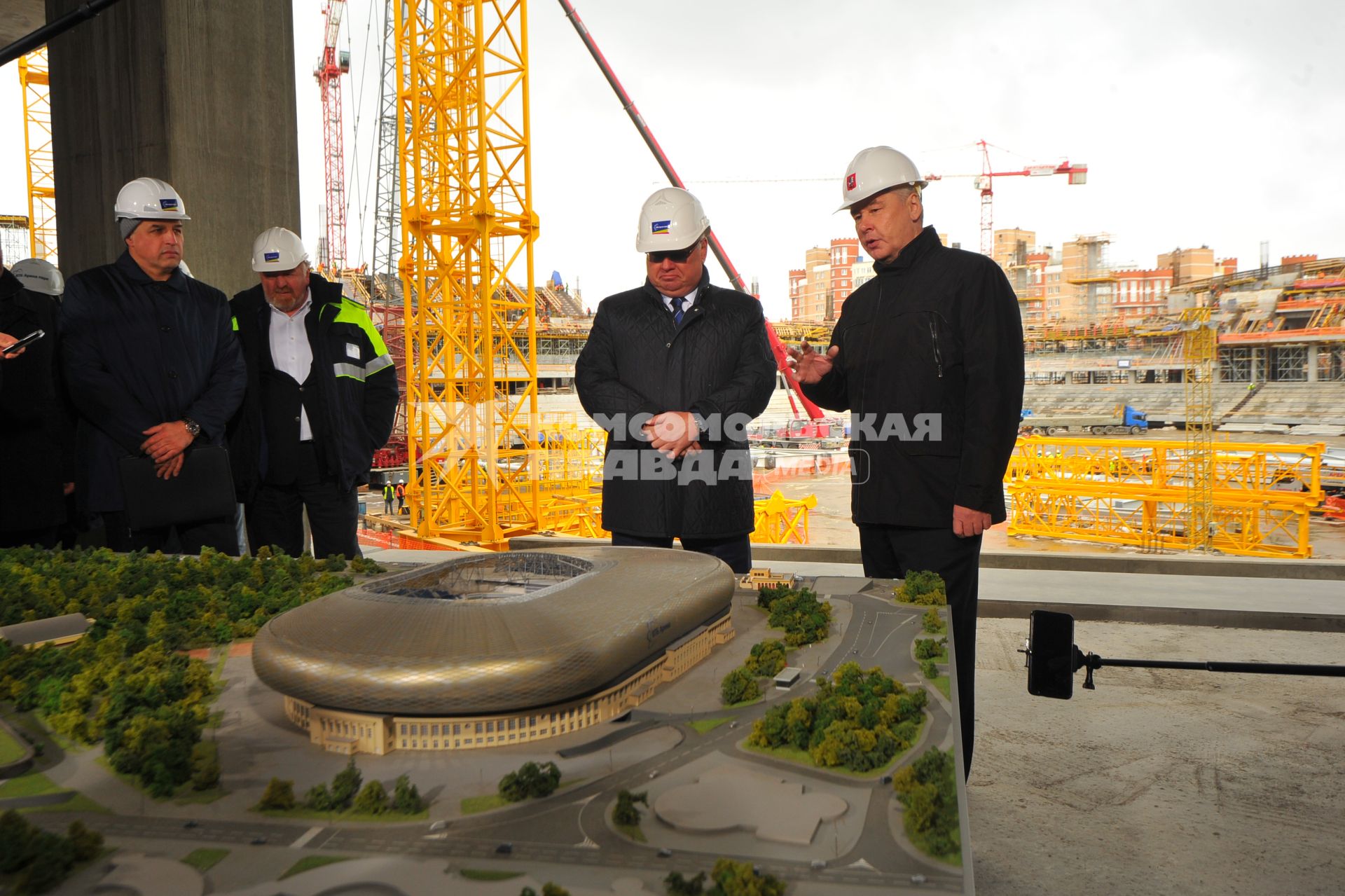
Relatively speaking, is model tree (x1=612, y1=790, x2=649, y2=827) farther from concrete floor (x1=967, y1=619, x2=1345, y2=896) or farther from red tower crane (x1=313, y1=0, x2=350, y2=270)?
red tower crane (x1=313, y1=0, x2=350, y2=270)

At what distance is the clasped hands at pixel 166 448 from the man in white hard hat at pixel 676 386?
1296mm

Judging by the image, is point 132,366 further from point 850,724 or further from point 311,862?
point 850,724

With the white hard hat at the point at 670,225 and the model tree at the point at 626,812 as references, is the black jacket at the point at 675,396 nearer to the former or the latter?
the white hard hat at the point at 670,225

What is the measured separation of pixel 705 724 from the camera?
1.17m

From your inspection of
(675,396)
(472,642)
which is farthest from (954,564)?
(472,642)

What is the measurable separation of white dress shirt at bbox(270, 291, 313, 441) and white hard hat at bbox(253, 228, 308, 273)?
15cm

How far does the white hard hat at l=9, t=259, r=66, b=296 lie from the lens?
4.50 meters

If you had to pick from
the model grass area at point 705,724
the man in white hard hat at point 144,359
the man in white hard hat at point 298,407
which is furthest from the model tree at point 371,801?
the man in white hard hat at point 298,407

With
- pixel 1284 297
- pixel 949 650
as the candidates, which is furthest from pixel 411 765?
pixel 1284 297

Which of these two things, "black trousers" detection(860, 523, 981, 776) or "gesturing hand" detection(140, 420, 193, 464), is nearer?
"black trousers" detection(860, 523, 981, 776)

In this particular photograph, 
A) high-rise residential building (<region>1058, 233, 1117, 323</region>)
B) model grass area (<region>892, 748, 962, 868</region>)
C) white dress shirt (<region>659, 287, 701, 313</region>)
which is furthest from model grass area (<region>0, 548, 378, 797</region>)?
high-rise residential building (<region>1058, 233, 1117, 323</region>)

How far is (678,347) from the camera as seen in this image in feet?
9.03

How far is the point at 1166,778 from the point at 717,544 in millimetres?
1529

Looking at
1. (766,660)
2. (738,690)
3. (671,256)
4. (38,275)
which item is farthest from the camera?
(38,275)
